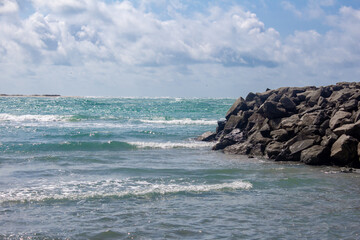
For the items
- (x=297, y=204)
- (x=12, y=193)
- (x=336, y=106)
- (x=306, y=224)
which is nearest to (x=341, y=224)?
(x=306, y=224)

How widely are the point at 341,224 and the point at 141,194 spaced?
5933 millimetres

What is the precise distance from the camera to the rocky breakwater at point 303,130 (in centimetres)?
1723

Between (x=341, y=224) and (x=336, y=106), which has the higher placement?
(x=336, y=106)

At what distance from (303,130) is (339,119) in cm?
176

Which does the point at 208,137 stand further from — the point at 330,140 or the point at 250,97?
the point at 330,140

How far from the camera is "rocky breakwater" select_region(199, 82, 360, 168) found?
56.5 ft

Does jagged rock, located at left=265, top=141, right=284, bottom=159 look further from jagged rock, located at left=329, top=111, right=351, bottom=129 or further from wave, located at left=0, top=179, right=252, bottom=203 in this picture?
wave, located at left=0, top=179, right=252, bottom=203

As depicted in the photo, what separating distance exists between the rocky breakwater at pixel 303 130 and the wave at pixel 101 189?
5.30 m

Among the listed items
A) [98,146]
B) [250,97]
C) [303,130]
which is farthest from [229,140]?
[250,97]

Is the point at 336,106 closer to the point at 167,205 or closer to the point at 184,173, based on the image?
the point at 184,173

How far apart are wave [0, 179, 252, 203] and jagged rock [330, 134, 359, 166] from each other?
521 centimetres

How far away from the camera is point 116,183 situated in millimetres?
14242

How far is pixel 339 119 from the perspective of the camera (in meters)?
18.8

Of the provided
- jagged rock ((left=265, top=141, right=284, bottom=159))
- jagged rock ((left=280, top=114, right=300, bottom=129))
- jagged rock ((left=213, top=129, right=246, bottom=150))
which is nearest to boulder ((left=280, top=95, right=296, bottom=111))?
jagged rock ((left=280, top=114, right=300, bottom=129))
